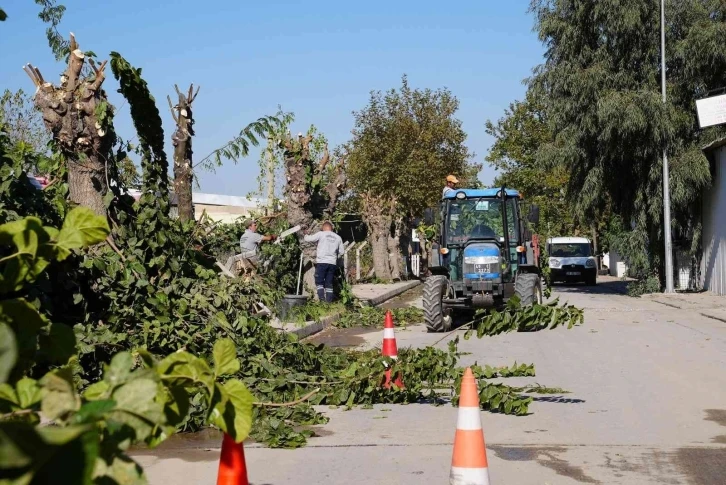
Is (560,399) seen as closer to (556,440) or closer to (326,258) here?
(556,440)

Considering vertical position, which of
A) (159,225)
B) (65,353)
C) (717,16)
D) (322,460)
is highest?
(717,16)

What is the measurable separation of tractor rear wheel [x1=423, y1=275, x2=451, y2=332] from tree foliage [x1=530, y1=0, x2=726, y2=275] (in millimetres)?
13464

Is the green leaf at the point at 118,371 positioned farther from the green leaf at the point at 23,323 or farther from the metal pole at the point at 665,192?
the metal pole at the point at 665,192

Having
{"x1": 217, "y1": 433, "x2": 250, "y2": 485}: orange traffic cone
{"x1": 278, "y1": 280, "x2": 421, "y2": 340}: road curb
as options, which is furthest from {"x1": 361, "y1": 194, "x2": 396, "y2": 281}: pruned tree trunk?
{"x1": 217, "y1": 433, "x2": 250, "y2": 485}: orange traffic cone

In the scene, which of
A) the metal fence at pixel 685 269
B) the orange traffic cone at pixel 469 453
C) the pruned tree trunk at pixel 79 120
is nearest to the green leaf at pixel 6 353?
the orange traffic cone at pixel 469 453

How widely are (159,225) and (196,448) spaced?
13.1ft

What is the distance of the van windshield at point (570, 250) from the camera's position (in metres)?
40.7

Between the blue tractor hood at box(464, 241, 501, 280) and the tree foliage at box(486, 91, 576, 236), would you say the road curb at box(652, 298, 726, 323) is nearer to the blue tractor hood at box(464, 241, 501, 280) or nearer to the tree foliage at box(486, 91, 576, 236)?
the blue tractor hood at box(464, 241, 501, 280)

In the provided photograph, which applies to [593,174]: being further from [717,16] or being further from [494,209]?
[494,209]

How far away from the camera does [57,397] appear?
2.08 m

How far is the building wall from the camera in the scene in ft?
90.5

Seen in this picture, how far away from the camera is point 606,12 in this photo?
28.7m

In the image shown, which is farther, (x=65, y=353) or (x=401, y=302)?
(x=401, y=302)

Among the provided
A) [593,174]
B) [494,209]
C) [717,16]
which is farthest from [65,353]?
[717,16]
